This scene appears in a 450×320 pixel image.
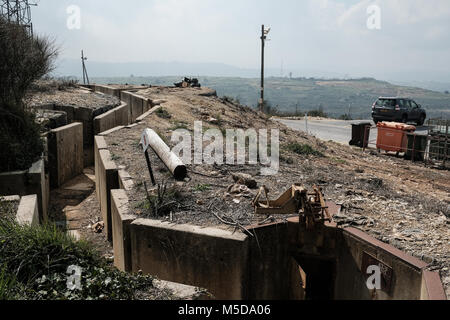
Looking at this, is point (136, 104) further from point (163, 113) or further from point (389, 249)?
point (389, 249)

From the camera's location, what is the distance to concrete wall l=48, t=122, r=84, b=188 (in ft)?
38.0

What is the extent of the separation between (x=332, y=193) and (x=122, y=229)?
3.78 meters

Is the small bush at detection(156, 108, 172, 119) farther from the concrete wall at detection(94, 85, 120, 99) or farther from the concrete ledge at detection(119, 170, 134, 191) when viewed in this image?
the concrete wall at detection(94, 85, 120, 99)

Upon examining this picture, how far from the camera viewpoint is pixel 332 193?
7582mm

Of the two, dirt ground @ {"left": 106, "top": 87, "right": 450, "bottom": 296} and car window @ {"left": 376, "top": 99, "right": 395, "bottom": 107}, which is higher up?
car window @ {"left": 376, "top": 99, "right": 395, "bottom": 107}

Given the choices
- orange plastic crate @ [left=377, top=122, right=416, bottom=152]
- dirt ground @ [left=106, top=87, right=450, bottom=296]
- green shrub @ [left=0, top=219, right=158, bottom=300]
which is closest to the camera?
green shrub @ [left=0, top=219, right=158, bottom=300]

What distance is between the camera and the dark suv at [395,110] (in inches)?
875

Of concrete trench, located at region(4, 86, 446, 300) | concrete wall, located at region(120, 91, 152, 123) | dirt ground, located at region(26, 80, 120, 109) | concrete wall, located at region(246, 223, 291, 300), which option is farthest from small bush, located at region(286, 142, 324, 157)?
dirt ground, located at region(26, 80, 120, 109)

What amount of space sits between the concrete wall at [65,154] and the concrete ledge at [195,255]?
6.20 metres

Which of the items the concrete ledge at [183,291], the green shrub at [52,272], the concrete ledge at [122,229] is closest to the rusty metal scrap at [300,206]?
the concrete ledge at [122,229]

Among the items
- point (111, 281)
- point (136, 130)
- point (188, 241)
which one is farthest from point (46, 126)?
point (111, 281)

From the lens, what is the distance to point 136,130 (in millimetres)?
12336

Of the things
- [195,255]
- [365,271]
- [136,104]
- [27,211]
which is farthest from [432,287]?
[136,104]

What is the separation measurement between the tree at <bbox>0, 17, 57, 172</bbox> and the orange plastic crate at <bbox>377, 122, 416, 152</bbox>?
1253cm
